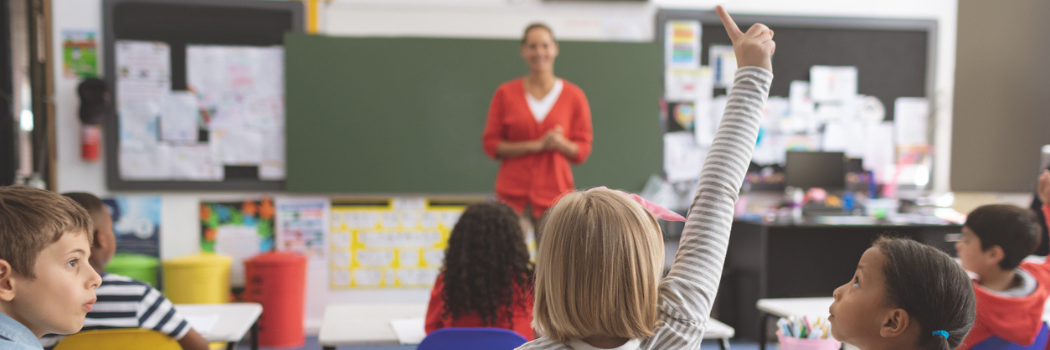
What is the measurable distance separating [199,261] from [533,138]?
216 cm

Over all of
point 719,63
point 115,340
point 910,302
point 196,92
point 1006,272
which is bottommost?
point 115,340

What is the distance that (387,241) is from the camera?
13.1 ft

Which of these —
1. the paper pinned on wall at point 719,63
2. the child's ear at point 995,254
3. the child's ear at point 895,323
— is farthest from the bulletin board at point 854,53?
the child's ear at point 895,323

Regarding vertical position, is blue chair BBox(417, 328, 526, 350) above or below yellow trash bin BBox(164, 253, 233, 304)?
above

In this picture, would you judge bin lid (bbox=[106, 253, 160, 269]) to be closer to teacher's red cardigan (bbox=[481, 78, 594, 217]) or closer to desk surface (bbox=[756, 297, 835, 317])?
teacher's red cardigan (bbox=[481, 78, 594, 217])

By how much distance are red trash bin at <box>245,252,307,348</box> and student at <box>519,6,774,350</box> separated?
10.2 feet

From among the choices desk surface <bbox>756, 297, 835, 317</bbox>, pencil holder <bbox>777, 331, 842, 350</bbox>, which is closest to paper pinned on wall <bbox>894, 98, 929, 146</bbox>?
desk surface <bbox>756, 297, 835, 317</bbox>

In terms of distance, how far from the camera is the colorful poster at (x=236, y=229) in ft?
12.7

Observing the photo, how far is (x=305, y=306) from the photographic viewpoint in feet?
13.0

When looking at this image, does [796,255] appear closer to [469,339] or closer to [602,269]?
[469,339]

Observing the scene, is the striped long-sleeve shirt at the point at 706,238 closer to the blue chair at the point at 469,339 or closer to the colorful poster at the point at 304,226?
the blue chair at the point at 469,339

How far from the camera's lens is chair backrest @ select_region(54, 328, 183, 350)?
1382mm

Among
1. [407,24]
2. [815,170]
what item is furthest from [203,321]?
[815,170]

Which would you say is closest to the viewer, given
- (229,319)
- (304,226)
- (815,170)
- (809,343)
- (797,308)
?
(809,343)
